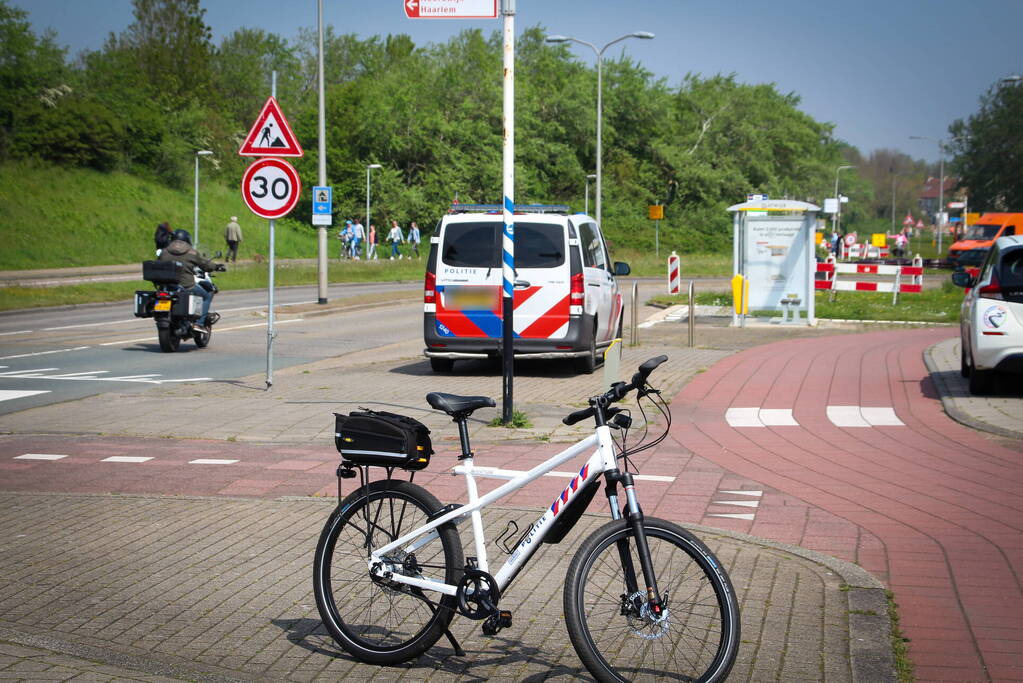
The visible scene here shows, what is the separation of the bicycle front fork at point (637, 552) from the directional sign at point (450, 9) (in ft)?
21.2

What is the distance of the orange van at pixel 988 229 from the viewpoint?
5041 cm

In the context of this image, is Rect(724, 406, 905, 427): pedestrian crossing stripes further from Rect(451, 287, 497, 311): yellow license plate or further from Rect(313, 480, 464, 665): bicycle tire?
Rect(313, 480, 464, 665): bicycle tire

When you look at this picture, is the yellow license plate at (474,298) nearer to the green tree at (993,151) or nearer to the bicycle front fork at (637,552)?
the bicycle front fork at (637,552)

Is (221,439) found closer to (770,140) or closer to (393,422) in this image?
(393,422)

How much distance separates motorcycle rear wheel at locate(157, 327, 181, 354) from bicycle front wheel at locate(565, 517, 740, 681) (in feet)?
48.0

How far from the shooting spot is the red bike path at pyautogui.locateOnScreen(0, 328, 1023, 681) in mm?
5160

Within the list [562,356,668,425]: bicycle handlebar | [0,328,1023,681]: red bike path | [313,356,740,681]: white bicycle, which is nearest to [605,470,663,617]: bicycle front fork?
[313,356,740,681]: white bicycle

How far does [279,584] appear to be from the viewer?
213 inches

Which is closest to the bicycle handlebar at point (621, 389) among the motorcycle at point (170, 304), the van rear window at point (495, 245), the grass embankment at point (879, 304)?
the van rear window at point (495, 245)

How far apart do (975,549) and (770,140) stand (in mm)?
82231

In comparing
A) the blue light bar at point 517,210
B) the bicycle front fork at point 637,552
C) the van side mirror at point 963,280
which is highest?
the blue light bar at point 517,210

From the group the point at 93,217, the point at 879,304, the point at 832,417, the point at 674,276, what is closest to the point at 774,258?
the point at 674,276

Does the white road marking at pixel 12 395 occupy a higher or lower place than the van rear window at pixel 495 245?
lower

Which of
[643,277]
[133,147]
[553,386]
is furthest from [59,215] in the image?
[553,386]
